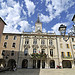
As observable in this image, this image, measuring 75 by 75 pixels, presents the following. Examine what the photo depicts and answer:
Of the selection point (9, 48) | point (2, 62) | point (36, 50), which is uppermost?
point (9, 48)

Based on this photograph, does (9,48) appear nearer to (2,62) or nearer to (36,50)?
(2,62)

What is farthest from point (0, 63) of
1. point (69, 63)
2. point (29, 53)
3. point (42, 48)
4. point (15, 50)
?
point (69, 63)

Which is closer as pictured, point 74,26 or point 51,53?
point 74,26

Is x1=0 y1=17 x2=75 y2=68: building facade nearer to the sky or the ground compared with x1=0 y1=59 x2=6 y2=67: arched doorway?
nearer to the sky

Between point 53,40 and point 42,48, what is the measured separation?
5.00m

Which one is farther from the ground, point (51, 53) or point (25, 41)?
point (25, 41)

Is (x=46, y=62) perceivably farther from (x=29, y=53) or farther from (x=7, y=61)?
(x=7, y=61)

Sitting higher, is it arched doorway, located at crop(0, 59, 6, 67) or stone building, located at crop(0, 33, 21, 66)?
stone building, located at crop(0, 33, 21, 66)

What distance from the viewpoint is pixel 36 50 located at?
82.4 ft

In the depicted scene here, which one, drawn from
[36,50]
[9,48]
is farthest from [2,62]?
[36,50]

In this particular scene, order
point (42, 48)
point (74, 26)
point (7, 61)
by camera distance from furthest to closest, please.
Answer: point (42, 48) < point (7, 61) < point (74, 26)

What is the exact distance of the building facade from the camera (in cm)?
2372

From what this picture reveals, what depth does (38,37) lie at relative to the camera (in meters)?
26.8

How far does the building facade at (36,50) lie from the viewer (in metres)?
23.7
